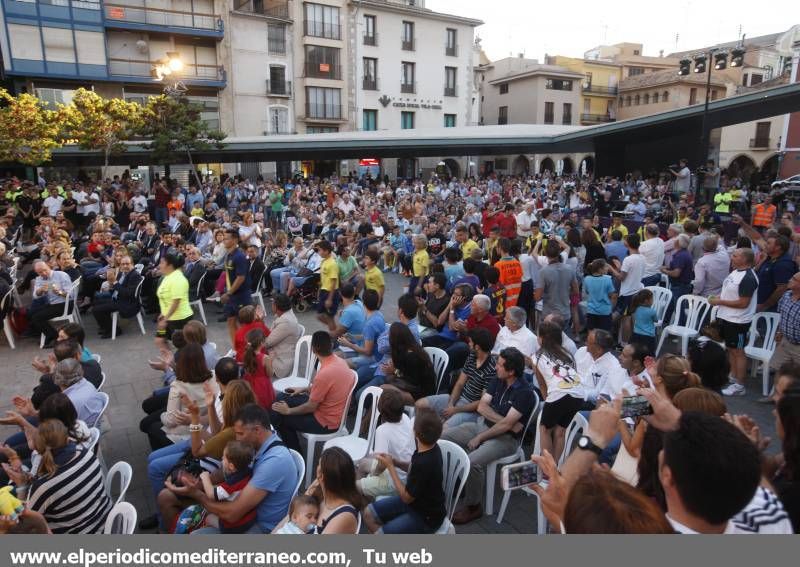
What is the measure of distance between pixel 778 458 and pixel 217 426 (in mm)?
3357

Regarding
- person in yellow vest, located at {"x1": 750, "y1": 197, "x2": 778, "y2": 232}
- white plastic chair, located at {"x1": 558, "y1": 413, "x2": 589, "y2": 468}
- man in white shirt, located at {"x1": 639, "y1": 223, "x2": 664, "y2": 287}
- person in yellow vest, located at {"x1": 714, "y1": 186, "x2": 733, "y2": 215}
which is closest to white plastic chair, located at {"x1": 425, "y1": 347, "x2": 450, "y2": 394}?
white plastic chair, located at {"x1": 558, "y1": 413, "x2": 589, "y2": 468}

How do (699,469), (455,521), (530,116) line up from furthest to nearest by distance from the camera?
1. (530,116)
2. (455,521)
3. (699,469)

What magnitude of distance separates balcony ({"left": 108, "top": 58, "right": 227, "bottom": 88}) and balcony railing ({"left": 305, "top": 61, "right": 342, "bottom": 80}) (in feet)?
17.5

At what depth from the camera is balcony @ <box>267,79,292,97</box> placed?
1222 inches

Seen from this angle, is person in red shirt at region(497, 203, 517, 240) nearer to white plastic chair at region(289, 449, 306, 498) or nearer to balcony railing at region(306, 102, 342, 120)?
white plastic chair at region(289, 449, 306, 498)

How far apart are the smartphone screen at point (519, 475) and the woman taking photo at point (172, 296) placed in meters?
4.54

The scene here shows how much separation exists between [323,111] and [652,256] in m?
28.9

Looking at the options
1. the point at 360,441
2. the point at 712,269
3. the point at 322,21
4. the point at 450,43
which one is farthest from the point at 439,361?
the point at 450,43

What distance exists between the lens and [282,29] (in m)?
31.2

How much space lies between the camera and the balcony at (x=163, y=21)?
26516 millimetres

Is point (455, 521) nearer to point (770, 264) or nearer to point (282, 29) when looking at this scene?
point (770, 264)

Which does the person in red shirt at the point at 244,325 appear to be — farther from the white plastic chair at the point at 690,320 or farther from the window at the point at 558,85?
the window at the point at 558,85

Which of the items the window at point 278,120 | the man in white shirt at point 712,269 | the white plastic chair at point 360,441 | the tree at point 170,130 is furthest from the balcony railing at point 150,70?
the white plastic chair at point 360,441

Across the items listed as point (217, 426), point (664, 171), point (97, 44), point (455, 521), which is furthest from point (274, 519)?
point (97, 44)
